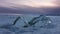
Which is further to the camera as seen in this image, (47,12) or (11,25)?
(11,25)

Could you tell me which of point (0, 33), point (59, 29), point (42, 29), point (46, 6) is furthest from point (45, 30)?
point (0, 33)

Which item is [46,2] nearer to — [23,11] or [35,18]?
[23,11]

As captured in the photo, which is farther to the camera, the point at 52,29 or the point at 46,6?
the point at 52,29

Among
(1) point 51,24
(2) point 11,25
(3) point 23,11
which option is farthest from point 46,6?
(2) point 11,25

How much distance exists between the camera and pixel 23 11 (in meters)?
0.97

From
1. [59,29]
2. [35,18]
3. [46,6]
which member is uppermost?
[46,6]

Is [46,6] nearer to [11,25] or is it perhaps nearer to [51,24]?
[51,24]

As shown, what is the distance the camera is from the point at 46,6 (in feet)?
3.20

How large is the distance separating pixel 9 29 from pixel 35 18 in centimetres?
28

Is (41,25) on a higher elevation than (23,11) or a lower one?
lower

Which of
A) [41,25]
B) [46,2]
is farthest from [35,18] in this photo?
[46,2]

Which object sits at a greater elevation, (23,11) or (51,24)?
(23,11)

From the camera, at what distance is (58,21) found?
117cm

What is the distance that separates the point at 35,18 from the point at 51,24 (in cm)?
17
